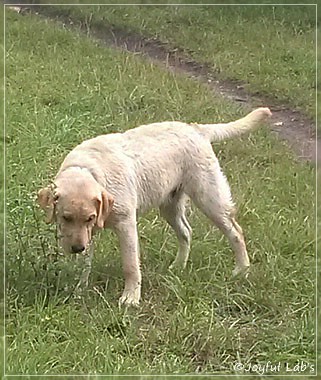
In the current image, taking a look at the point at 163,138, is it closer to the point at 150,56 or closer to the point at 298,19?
the point at 150,56

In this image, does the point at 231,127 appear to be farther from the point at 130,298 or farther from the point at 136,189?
the point at 130,298

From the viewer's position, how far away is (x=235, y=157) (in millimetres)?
6496

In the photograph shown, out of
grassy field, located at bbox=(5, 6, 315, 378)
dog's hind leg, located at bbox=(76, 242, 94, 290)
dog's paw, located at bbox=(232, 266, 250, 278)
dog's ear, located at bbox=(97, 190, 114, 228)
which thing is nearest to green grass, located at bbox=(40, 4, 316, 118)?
grassy field, located at bbox=(5, 6, 315, 378)

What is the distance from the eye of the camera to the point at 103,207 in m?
4.07

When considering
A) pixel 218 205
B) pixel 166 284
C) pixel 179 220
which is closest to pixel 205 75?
pixel 179 220

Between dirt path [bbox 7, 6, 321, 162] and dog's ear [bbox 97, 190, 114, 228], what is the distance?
9.43 feet

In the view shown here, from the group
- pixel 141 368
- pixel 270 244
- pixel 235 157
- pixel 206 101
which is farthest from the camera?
pixel 206 101

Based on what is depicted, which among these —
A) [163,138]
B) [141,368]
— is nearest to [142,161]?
[163,138]

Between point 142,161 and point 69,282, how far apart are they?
0.68 meters

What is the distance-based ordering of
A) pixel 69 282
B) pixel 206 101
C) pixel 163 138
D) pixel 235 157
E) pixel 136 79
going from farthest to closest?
pixel 136 79, pixel 206 101, pixel 235 157, pixel 163 138, pixel 69 282

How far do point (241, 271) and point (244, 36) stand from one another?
554 centimetres

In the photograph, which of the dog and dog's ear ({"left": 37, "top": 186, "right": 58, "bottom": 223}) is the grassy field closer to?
the dog

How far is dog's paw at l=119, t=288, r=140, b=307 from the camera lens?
167 inches

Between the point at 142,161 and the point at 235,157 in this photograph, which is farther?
the point at 235,157
